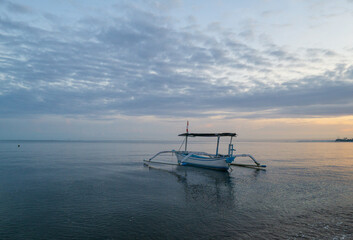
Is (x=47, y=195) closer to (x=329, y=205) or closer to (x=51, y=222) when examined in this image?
(x=51, y=222)

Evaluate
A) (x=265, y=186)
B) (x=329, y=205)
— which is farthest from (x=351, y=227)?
(x=265, y=186)

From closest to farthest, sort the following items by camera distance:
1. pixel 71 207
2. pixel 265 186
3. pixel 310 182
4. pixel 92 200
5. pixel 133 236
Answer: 1. pixel 133 236
2. pixel 71 207
3. pixel 92 200
4. pixel 265 186
5. pixel 310 182

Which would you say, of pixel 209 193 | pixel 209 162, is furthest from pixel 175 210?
pixel 209 162

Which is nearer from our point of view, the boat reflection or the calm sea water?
the calm sea water

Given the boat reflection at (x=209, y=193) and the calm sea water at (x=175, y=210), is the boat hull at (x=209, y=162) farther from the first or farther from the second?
the calm sea water at (x=175, y=210)

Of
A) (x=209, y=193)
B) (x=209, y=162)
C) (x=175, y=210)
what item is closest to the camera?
(x=175, y=210)

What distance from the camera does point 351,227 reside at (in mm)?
12953

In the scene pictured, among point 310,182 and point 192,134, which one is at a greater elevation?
point 192,134

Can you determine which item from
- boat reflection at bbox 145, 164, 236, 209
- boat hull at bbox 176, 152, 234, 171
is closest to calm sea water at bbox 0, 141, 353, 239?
boat reflection at bbox 145, 164, 236, 209

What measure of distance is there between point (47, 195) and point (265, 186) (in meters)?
20.9

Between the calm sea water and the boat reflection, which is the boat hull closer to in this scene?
the boat reflection

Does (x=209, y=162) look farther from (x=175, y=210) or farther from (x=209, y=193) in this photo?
(x=175, y=210)

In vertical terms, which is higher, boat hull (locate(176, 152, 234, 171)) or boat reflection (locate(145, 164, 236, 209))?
boat hull (locate(176, 152, 234, 171))

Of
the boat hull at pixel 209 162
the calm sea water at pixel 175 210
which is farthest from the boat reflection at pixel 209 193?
the boat hull at pixel 209 162
